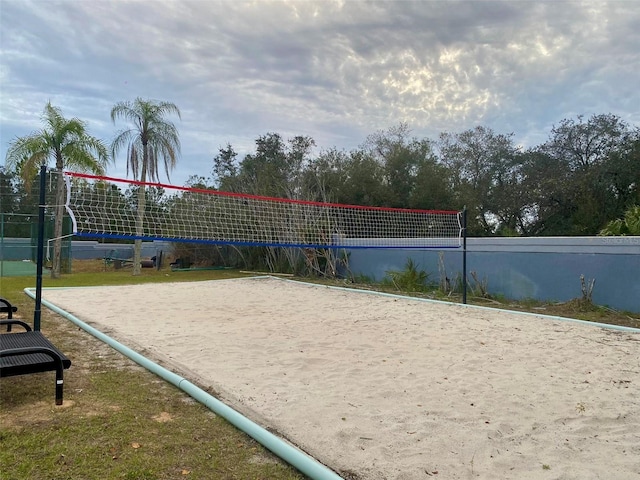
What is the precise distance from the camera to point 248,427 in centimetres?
263

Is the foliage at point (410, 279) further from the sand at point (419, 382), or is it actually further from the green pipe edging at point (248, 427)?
the green pipe edging at point (248, 427)

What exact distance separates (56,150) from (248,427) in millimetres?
13493

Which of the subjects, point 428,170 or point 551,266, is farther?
point 428,170

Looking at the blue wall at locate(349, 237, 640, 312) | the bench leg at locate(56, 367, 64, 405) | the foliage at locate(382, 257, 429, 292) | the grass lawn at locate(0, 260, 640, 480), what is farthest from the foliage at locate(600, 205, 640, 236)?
the bench leg at locate(56, 367, 64, 405)

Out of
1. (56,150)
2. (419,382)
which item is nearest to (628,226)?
(419,382)

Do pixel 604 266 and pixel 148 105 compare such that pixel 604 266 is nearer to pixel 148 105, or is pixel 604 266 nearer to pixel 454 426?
pixel 454 426

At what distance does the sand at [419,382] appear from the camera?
96.1 inches

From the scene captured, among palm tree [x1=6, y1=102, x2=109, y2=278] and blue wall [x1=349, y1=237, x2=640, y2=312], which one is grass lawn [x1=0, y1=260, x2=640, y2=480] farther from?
palm tree [x1=6, y1=102, x2=109, y2=278]

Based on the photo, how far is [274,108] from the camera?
43.4ft

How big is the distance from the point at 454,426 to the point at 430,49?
363 inches

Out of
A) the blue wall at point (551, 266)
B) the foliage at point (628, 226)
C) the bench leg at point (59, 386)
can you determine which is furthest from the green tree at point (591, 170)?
the bench leg at point (59, 386)

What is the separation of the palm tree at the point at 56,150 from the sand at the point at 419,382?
7.37 m

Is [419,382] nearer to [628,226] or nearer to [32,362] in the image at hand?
[32,362]

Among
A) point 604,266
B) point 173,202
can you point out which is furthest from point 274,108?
point 604,266
